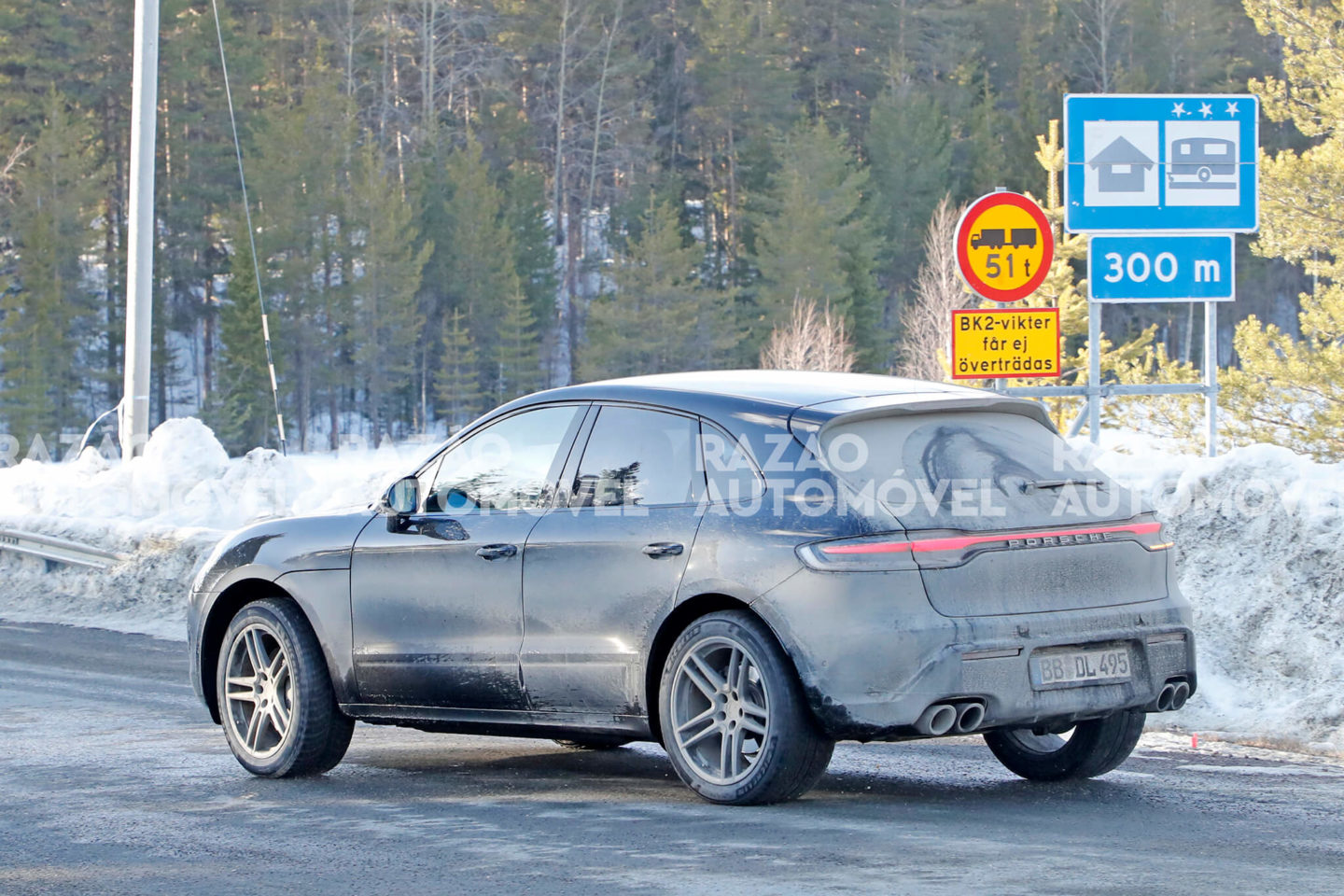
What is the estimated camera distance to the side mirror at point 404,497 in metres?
7.05

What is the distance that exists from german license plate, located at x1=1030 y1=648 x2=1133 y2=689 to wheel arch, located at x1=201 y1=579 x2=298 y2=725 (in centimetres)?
340

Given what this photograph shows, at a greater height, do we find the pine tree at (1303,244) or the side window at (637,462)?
the pine tree at (1303,244)

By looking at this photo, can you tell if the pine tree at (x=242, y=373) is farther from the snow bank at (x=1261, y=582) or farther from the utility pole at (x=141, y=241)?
the snow bank at (x=1261, y=582)

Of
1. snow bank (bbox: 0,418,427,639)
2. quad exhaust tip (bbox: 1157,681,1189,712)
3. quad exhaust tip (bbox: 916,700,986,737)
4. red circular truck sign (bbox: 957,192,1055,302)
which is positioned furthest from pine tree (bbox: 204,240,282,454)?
quad exhaust tip (bbox: 916,700,986,737)

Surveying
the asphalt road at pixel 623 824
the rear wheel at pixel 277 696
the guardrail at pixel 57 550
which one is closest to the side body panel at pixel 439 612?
the rear wheel at pixel 277 696

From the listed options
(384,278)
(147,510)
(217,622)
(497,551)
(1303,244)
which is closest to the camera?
(497,551)

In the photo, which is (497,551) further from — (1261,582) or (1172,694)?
(1261,582)

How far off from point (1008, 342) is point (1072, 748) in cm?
591

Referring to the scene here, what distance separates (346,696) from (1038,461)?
9.92ft

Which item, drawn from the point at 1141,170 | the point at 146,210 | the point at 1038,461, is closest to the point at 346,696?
the point at 1038,461

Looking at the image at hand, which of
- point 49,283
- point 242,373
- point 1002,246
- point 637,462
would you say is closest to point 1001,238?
point 1002,246

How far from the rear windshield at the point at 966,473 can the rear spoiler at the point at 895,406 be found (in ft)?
0.10

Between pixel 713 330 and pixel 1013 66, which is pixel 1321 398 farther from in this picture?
pixel 1013 66

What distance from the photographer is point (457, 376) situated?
6625cm
